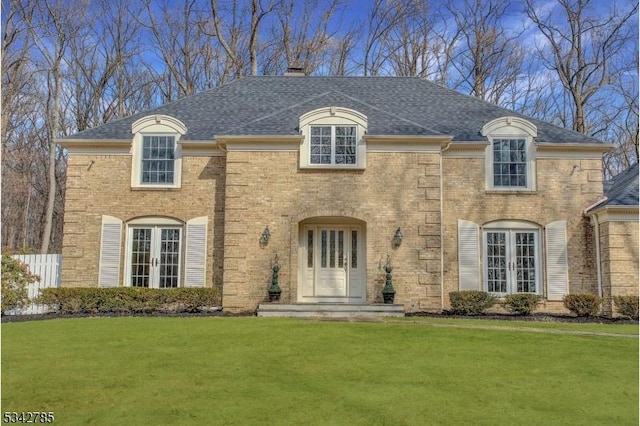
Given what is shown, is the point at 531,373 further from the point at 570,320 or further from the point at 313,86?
the point at 313,86

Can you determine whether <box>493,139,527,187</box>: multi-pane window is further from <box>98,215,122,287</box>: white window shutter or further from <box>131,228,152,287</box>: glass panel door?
<box>98,215,122,287</box>: white window shutter

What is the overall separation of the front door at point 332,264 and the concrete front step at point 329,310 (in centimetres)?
150

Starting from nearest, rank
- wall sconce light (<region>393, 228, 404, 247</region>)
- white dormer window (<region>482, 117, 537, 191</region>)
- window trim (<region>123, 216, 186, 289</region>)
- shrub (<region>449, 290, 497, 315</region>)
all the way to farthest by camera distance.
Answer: shrub (<region>449, 290, 497, 315</region>) < wall sconce light (<region>393, 228, 404, 247</region>) < window trim (<region>123, 216, 186, 289</region>) < white dormer window (<region>482, 117, 537, 191</region>)

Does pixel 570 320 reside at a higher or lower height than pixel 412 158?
lower

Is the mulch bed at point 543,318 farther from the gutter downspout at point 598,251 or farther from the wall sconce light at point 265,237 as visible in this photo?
the wall sconce light at point 265,237

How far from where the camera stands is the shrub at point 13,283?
44.6ft

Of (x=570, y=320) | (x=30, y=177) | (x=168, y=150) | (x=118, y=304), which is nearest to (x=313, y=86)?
(x=168, y=150)

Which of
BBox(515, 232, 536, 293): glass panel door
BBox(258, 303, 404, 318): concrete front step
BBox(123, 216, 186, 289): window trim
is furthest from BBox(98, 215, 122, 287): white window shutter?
BBox(515, 232, 536, 293): glass panel door

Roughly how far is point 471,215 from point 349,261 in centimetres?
387

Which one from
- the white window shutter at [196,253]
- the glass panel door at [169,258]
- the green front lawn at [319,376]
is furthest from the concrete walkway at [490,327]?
the glass panel door at [169,258]

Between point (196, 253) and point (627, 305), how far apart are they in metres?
11.7

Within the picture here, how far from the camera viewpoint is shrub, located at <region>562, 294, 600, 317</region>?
1371cm

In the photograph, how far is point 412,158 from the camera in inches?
580

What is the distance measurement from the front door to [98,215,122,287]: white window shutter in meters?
5.40
